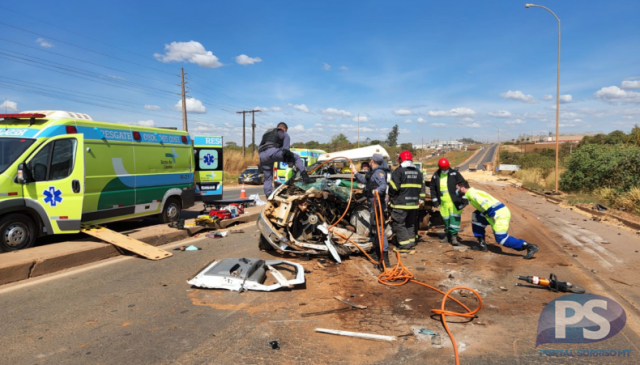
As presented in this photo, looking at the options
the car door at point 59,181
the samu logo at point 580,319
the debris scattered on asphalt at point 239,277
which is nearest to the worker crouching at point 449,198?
the samu logo at point 580,319

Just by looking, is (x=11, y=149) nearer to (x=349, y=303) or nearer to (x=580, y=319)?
(x=349, y=303)

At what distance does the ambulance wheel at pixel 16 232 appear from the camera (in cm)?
609

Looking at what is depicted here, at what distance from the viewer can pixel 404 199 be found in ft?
23.2

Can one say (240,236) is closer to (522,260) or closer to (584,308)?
(522,260)

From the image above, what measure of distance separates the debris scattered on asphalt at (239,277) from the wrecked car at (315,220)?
34.9 inches

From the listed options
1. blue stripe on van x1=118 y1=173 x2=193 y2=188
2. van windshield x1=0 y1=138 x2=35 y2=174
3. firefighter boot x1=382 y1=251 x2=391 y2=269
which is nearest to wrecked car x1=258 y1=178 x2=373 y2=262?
firefighter boot x1=382 y1=251 x2=391 y2=269

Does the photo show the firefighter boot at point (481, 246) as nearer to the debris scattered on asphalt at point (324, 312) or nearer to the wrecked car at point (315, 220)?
the wrecked car at point (315, 220)

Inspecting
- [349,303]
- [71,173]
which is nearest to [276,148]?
[71,173]

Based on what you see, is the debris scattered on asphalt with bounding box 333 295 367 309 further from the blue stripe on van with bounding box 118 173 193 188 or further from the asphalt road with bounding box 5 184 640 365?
the blue stripe on van with bounding box 118 173 193 188

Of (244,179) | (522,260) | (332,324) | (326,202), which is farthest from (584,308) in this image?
(244,179)

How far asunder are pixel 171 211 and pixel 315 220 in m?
5.07

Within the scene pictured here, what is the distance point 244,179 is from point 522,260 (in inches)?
914

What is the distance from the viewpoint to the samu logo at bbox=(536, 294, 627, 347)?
361 cm

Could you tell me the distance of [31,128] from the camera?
22.4 feet
